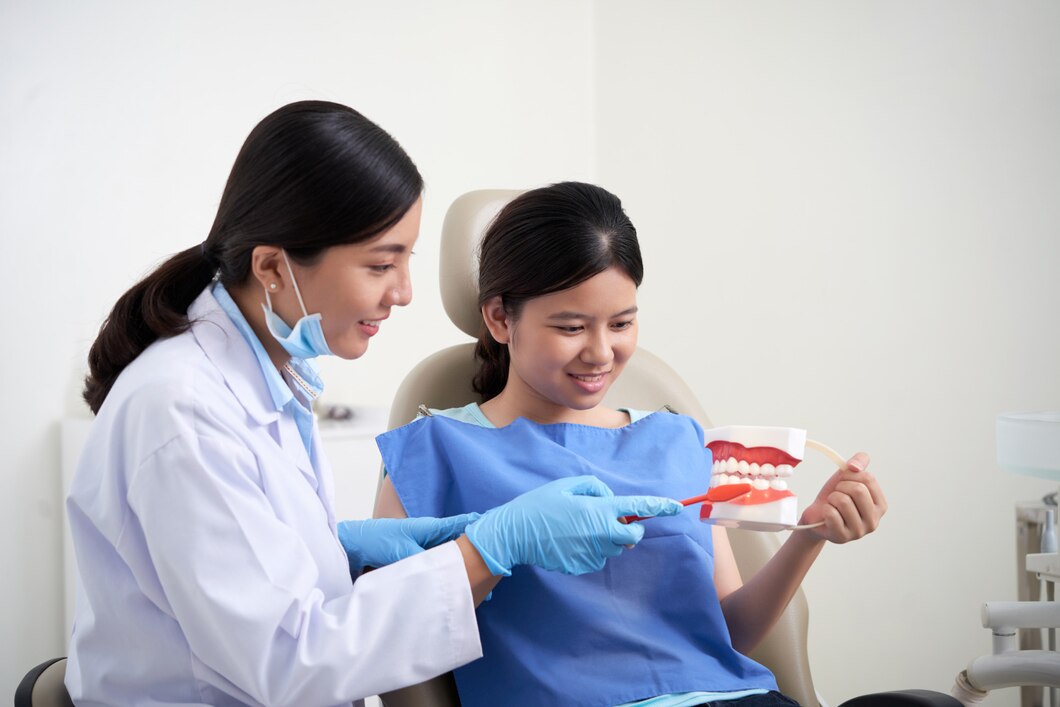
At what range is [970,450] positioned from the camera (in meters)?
2.27

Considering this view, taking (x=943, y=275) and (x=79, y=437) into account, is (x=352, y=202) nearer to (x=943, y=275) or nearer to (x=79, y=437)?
(x=79, y=437)

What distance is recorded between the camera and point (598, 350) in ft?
4.33

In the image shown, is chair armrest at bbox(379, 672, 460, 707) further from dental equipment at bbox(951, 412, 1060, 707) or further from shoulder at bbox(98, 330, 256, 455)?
dental equipment at bbox(951, 412, 1060, 707)

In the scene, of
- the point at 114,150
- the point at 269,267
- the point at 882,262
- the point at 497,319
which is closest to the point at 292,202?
the point at 269,267

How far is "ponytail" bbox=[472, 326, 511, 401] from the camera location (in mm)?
1573

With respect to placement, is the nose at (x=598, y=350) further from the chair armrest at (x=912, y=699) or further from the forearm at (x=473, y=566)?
the chair armrest at (x=912, y=699)

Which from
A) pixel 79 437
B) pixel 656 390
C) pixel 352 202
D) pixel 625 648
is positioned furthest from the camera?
pixel 79 437

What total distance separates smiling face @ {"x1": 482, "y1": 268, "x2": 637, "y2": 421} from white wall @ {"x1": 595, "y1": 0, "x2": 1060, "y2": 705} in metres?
1.25

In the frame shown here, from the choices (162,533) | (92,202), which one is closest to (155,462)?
(162,533)

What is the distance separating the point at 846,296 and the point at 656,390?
1031mm

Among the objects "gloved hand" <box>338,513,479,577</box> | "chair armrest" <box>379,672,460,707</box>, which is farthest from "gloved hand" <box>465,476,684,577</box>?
"chair armrest" <box>379,672,460,707</box>

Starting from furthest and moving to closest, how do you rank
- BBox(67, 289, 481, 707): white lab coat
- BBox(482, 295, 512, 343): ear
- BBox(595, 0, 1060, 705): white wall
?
BBox(595, 0, 1060, 705): white wall < BBox(482, 295, 512, 343): ear < BBox(67, 289, 481, 707): white lab coat

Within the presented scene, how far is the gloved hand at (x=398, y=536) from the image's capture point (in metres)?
1.29

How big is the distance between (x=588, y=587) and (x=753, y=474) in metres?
0.29
